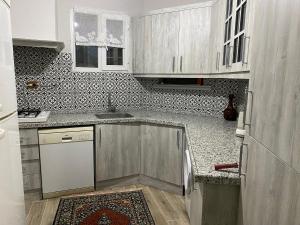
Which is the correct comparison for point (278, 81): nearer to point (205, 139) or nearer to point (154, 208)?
point (205, 139)

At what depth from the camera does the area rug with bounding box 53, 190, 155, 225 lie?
222cm

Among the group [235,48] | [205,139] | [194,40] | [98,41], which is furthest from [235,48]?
[98,41]

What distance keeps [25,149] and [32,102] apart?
734 mm

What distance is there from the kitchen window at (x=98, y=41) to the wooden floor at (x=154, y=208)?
1686 mm

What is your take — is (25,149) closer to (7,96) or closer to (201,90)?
(7,96)

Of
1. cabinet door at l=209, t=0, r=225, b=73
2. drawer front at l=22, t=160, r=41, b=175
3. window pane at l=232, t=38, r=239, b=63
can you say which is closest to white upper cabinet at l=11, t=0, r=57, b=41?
drawer front at l=22, t=160, r=41, b=175

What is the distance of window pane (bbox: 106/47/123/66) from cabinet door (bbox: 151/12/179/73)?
1.80ft

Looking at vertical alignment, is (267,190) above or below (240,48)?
below

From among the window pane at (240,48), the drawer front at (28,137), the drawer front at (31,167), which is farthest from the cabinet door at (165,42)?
the drawer front at (31,167)

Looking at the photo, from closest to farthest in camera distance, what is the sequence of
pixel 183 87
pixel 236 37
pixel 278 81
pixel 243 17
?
pixel 278 81
pixel 243 17
pixel 236 37
pixel 183 87

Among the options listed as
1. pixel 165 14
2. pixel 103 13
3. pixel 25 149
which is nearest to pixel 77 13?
pixel 103 13

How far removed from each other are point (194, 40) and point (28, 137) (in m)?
2.13

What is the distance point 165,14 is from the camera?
111 inches

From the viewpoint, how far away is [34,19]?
2.35 m
